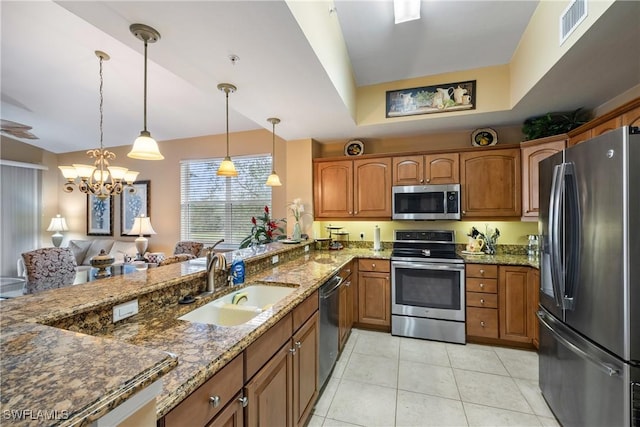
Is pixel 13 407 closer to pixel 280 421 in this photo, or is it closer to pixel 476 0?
pixel 280 421

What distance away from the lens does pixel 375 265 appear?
10.6ft

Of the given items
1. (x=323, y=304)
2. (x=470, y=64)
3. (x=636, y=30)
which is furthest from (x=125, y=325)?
(x=470, y=64)

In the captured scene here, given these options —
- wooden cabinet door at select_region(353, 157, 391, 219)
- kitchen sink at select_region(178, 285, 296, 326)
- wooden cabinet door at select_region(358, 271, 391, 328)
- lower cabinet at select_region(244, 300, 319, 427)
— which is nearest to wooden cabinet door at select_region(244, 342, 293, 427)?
lower cabinet at select_region(244, 300, 319, 427)

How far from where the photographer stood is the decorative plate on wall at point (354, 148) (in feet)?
12.5

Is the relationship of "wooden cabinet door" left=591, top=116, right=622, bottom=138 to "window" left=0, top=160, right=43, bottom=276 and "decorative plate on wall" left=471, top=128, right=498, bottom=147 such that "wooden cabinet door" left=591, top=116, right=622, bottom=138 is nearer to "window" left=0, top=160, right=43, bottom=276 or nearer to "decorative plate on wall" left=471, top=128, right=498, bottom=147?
"decorative plate on wall" left=471, top=128, right=498, bottom=147

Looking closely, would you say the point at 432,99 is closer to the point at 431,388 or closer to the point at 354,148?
the point at 354,148

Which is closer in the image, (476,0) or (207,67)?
(207,67)

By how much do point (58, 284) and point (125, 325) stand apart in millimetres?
2853

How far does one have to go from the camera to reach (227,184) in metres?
4.61

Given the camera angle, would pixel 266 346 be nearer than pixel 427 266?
Yes

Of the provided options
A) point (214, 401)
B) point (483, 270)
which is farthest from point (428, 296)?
point (214, 401)

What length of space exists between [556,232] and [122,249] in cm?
623

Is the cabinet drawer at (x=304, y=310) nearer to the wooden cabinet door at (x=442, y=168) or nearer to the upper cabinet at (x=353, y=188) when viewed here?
the upper cabinet at (x=353, y=188)

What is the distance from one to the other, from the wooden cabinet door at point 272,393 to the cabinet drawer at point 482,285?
7.55 feet
